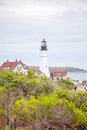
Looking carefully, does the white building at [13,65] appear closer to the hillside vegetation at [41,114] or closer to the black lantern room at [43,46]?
the black lantern room at [43,46]

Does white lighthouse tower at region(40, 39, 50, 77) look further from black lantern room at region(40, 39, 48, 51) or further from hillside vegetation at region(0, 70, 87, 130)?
hillside vegetation at region(0, 70, 87, 130)

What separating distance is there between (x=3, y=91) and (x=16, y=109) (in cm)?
357

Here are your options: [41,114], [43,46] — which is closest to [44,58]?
[43,46]

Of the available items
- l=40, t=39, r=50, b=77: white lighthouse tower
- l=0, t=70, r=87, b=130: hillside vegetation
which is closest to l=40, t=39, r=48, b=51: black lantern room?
l=40, t=39, r=50, b=77: white lighthouse tower

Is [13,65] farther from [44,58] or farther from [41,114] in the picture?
[41,114]

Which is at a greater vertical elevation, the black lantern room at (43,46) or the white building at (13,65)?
the black lantern room at (43,46)

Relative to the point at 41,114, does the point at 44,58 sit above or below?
above

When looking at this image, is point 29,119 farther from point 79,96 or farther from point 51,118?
point 79,96

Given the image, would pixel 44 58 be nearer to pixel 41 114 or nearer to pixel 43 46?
pixel 43 46

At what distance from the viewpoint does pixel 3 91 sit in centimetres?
2334

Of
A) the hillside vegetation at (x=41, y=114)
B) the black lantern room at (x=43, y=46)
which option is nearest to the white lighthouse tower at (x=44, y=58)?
the black lantern room at (x=43, y=46)

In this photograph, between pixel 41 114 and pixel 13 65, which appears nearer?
pixel 41 114

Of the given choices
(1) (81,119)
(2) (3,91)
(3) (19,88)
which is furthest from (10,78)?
(1) (81,119)

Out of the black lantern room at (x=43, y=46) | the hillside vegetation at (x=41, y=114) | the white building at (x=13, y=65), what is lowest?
the hillside vegetation at (x=41, y=114)
